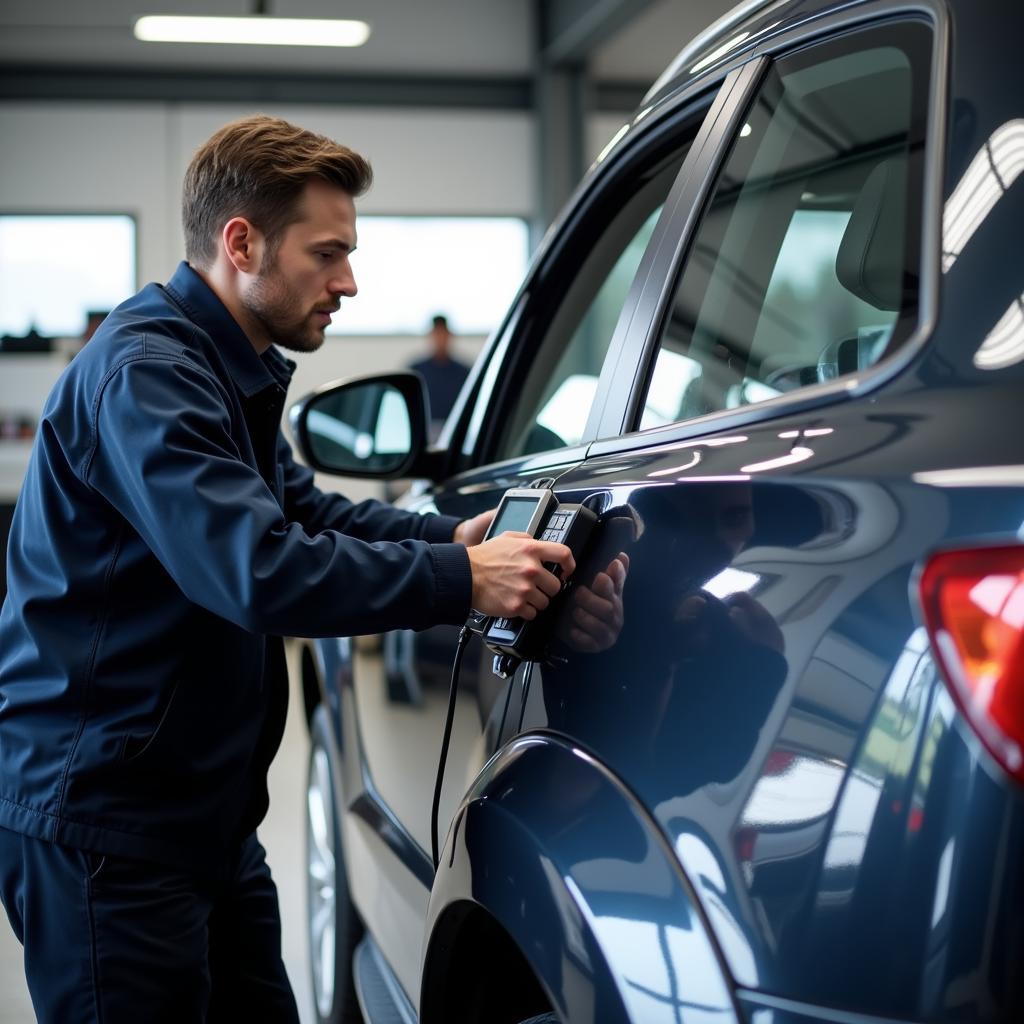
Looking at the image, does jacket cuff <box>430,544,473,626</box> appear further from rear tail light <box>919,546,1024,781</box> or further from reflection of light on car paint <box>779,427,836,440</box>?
rear tail light <box>919,546,1024,781</box>

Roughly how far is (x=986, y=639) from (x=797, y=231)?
2.85 ft

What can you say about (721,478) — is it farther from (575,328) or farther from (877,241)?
(575,328)

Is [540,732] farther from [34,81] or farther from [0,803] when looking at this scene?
[34,81]

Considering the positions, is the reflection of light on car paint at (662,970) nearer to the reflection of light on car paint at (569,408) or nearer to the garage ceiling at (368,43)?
the reflection of light on car paint at (569,408)

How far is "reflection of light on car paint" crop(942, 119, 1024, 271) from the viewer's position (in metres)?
0.93

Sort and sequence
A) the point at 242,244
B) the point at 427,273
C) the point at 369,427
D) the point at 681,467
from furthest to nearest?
the point at 427,273
the point at 369,427
the point at 242,244
the point at 681,467

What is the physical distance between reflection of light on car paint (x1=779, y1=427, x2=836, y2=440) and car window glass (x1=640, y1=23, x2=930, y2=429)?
6.1 inches

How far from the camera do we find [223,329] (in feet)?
5.31

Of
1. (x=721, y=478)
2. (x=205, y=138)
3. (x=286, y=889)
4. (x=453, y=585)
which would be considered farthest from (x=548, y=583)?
(x=205, y=138)

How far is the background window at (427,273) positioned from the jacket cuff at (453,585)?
9.13 meters

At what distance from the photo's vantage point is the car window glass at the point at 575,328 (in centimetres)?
175

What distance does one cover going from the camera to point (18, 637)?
156cm

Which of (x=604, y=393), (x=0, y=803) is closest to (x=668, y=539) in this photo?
(x=604, y=393)

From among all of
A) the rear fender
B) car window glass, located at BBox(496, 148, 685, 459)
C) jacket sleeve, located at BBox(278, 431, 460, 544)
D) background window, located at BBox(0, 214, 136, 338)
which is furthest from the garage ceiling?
the rear fender
